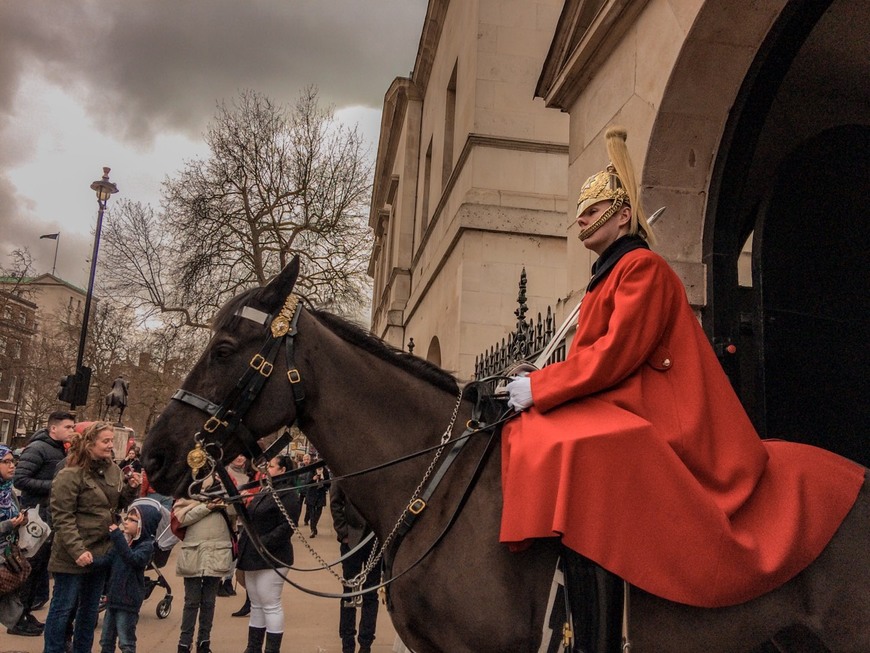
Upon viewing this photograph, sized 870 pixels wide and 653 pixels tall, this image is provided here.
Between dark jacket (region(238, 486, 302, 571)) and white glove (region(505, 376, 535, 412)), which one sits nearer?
white glove (region(505, 376, 535, 412))

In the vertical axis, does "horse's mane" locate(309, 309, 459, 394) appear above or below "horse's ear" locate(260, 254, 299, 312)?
below

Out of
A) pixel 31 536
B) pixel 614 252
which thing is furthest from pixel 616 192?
pixel 31 536

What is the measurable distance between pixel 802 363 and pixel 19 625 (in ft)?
27.1

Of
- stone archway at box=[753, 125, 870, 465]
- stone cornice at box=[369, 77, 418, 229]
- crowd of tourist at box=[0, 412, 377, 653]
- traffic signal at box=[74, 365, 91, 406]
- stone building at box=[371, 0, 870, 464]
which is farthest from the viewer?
stone cornice at box=[369, 77, 418, 229]

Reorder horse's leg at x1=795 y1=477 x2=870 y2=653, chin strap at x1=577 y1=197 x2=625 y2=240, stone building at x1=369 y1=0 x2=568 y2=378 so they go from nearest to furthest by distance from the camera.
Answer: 1. horse's leg at x1=795 y1=477 x2=870 y2=653
2. chin strap at x1=577 y1=197 x2=625 y2=240
3. stone building at x1=369 y1=0 x2=568 y2=378

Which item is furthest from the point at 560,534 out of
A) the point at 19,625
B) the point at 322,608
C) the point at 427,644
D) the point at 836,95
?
the point at 322,608

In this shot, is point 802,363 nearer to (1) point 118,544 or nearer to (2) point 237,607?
(1) point 118,544

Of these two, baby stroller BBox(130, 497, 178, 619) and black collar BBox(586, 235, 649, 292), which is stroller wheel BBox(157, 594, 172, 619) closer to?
baby stroller BBox(130, 497, 178, 619)

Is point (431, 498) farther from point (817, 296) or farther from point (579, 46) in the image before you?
point (579, 46)

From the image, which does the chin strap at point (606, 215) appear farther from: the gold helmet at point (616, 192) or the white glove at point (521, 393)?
the white glove at point (521, 393)

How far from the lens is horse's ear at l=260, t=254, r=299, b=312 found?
3.45 metres

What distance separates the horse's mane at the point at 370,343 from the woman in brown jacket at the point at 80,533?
3.95 meters

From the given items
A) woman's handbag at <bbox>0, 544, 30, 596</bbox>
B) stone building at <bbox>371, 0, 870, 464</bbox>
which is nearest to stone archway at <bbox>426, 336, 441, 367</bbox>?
stone building at <bbox>371, 0, 870, 464</bbox>

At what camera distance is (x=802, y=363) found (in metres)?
5.47
